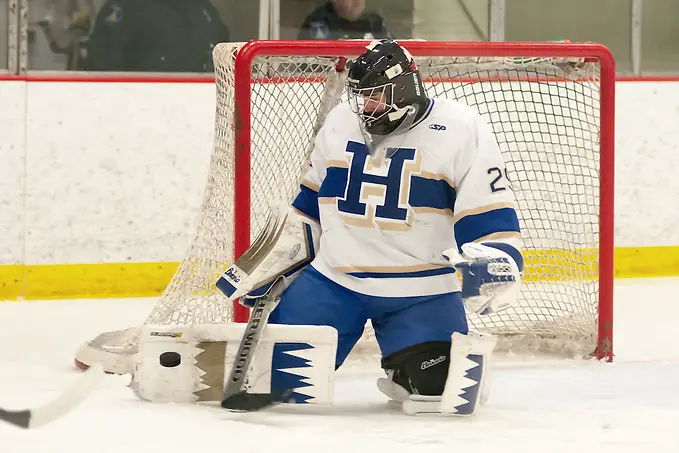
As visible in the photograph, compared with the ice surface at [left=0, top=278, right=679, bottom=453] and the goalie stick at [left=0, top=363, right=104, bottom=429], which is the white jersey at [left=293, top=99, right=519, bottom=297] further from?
the goalie stick at [left=0, top=363, right=104, bottom=429]

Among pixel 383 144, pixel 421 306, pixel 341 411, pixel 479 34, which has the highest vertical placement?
pixel 479 34

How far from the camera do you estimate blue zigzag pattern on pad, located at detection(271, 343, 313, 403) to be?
2926mm

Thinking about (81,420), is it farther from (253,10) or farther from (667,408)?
(253,10)

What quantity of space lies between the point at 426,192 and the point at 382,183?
0.33ft

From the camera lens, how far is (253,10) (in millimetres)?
5359

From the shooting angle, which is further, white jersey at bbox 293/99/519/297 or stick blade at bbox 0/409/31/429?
white jersey at bbox 293/99/519/297

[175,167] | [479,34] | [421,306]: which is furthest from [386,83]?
[479,34]

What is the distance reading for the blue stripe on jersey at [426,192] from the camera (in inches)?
117

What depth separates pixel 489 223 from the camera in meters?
2.88

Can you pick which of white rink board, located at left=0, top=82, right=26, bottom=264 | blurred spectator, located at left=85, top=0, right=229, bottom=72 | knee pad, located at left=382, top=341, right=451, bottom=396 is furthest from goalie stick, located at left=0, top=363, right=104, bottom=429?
blurred spectator, located at left=85, top=0, right=229, bottom=72

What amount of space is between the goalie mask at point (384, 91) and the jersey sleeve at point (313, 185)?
0.16 meters

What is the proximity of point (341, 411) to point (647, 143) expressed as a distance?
311cm

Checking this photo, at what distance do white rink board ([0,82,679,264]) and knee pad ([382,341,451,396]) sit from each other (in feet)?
7.63

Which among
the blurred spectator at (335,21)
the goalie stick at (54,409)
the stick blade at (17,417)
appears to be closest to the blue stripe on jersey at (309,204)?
the goalie stick at (54,409)
